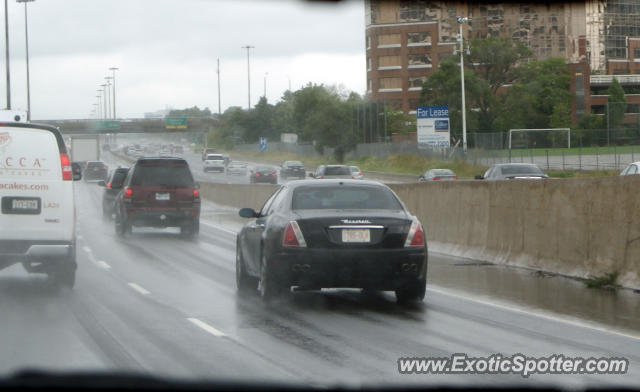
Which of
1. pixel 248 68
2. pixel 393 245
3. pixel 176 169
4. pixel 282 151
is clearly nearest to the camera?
pixel 393 245

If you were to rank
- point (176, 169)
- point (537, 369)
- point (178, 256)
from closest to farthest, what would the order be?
point (537, 369)
point (178, 256)
point (176, 169)

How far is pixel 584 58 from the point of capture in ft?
469

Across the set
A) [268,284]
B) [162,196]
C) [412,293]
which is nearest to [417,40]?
[162,196]

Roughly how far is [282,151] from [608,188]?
11533 centimetres

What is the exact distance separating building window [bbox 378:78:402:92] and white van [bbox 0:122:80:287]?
137m

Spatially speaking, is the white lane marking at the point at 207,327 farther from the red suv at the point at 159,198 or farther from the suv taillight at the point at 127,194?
the suv taillight at the point at 127,194

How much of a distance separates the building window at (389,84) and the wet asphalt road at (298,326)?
13300cm

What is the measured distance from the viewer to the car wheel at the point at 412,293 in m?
12.1

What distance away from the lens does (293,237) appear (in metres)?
11.9

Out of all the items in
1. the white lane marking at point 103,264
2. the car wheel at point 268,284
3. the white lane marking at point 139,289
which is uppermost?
the car wheel at point 268,284

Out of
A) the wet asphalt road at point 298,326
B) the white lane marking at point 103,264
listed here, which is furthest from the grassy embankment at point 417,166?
the wet asphalt road at point 298,326

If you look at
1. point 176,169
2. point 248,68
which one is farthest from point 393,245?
point 248,68

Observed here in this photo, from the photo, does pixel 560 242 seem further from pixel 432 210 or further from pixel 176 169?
pixel 176 169

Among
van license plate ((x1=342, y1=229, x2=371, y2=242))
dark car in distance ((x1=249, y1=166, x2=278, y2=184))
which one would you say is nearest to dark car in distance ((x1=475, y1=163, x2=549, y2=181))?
van license plate ((x1=342, y1=229, x2=371, y2=242))
